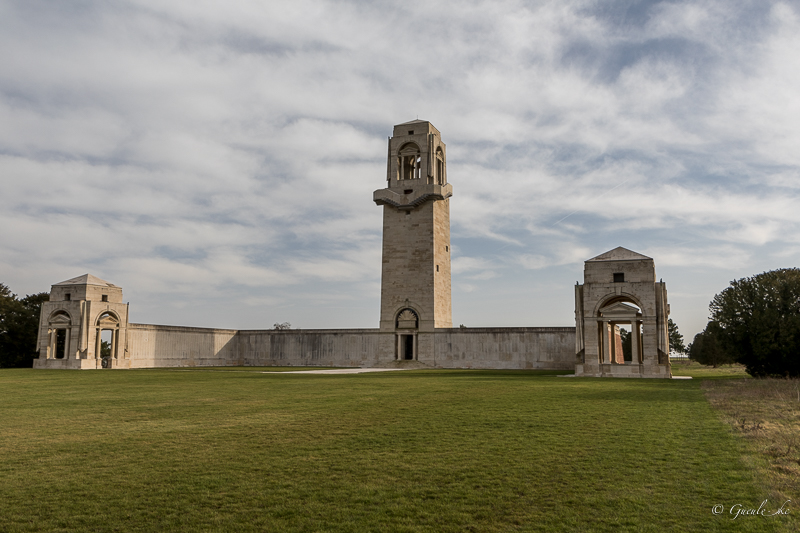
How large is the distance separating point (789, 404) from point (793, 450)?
8065mm

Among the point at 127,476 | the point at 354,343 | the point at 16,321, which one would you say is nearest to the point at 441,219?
the point at 354,343

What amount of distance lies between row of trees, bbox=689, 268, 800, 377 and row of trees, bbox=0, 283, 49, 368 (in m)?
50.0

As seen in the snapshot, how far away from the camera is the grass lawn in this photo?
6.25m

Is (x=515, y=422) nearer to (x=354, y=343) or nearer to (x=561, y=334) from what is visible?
(x=561, y=334)

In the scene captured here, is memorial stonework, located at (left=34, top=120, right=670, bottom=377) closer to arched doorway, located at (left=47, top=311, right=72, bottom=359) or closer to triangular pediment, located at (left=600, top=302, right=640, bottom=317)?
arched doorway, located at (left=47, top=311, right=72, bottom=359)

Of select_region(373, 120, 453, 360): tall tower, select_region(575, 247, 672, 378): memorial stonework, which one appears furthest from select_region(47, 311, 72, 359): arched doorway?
select_region(575, 247, 672, 378): memorial stonework

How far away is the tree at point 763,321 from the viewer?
29938 mm

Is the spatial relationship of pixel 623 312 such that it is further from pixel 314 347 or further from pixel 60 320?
pixel 60 320

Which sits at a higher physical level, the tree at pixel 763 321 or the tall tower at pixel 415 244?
the tall tower at pixel 415 244

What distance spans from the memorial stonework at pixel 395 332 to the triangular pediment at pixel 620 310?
141 centimetres

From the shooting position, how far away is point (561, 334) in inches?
1786

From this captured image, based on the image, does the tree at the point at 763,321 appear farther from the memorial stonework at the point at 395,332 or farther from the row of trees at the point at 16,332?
the row of trees at the point at 16,332

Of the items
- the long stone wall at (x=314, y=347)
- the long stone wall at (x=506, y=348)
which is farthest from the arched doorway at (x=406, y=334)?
the long stone wall at (x=506, y=348)

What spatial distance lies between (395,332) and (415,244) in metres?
7.81
